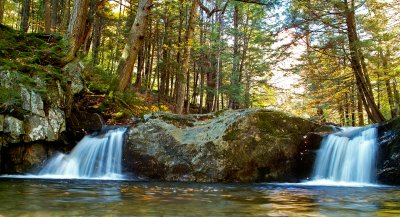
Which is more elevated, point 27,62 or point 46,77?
point 27,62

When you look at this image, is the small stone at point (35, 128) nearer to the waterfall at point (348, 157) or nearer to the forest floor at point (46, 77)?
the forest floor at point (46, 77)

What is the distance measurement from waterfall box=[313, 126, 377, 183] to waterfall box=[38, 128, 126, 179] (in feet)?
16.6

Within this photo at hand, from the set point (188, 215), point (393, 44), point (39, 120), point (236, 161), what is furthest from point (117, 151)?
point (393, 44)

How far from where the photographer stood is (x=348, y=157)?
8297 millimetres

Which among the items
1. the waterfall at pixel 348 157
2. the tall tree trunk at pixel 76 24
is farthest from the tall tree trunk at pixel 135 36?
the waterfall at pixel 348 157

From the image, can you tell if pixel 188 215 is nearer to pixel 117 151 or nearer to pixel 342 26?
pixel 117 151

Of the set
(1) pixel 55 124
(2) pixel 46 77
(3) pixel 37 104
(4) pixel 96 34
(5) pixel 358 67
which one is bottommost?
(1) pixel 55 124

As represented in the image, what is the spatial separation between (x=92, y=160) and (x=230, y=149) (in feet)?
11.8

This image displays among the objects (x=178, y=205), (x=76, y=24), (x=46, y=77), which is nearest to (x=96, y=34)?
(x=76, y=24)

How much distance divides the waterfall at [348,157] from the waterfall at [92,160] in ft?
16.6

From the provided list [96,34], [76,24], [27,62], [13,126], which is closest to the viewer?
[13,126]

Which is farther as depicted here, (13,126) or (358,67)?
(358,67)

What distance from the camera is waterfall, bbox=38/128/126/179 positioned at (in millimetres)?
8453

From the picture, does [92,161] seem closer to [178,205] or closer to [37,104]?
[37,104]
